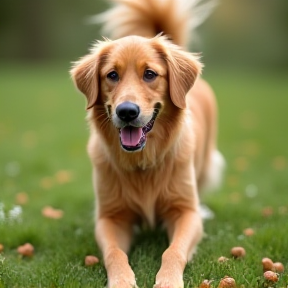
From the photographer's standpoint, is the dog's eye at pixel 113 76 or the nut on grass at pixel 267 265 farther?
the dog's eye at pixel 113 76

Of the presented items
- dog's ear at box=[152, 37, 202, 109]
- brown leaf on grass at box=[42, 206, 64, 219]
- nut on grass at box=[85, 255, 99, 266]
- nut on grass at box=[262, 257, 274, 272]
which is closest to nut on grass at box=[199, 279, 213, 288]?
nut on grass at box=[262, 257, 274, 272]

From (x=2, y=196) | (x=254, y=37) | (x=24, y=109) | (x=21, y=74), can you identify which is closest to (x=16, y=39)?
(x=21, y=74)

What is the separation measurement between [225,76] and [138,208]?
1839 centimetres

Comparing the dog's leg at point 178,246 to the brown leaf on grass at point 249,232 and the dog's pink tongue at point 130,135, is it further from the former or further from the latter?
the dog's pink tongue at point 130,135

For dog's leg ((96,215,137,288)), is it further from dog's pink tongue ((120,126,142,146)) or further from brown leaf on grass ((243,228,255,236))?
brown leaf on grass ((243,228,255,236))

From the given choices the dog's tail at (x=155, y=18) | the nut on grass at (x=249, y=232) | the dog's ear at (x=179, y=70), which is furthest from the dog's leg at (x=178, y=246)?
the dog's tail at (x=155, y=18)

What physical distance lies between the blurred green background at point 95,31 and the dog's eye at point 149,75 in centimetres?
2466

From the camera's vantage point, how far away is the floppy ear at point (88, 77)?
165 inches

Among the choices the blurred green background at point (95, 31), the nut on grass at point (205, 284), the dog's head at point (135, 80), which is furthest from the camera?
the blurred green background at point (95, 31)

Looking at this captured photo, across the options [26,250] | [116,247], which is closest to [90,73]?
[116,247]

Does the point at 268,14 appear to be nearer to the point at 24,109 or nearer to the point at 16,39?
the point at 16,39

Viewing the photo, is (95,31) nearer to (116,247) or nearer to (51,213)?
(51,213)

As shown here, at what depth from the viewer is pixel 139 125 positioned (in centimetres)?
386

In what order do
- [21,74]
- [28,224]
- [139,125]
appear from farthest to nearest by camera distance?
1. [21,74]
2. [28,224]
3. [139,125]
